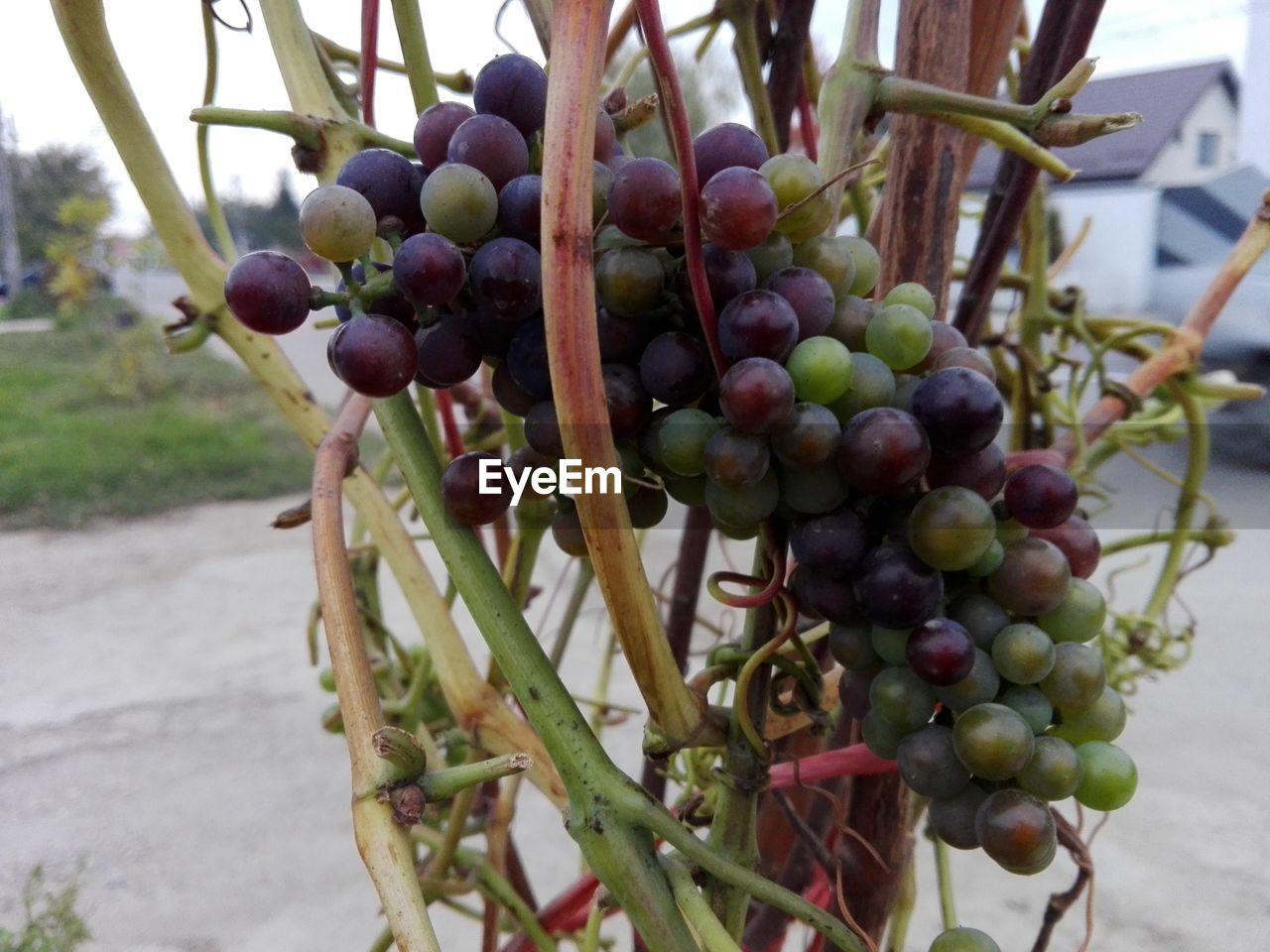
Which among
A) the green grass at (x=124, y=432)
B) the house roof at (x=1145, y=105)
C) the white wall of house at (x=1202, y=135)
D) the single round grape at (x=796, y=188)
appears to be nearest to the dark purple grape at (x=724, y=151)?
the single round grape at (x=796, y=188)

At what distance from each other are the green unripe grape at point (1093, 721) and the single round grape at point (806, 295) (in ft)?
0.34

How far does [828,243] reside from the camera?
19cm

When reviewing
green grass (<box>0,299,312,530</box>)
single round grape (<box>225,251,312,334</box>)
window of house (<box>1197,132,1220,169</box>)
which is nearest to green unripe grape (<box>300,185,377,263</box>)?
single round grape (<box>225,251,312,334</box>)

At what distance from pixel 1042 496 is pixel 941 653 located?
0.13 ft

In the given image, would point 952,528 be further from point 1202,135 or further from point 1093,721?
point 1202,135

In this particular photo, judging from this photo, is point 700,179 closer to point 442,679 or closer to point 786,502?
point 786,502

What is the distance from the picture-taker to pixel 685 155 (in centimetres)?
16

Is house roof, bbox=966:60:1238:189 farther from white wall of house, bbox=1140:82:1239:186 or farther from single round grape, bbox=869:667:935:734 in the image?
single round grape, bbox=869:667:935:734

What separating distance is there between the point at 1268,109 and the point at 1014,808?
4.08m

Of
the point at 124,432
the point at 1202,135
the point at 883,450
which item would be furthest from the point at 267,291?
the point at 1202,135

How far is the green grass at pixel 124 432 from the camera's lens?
8.05 feet

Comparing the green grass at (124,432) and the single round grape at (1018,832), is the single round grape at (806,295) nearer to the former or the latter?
the single round grape at (1018,832)

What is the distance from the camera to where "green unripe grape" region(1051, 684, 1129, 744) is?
196 millimetres

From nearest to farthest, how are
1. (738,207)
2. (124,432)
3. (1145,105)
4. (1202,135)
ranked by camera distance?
1. (738,207)
2. (124,432)
3. (1145,105)
4. (1202,135)
